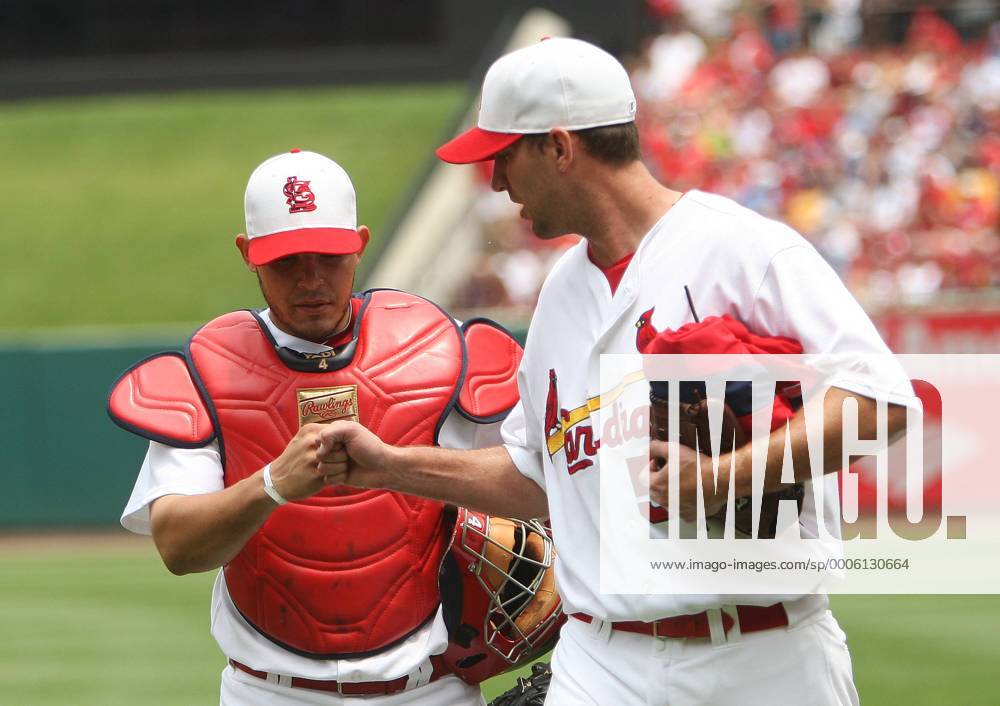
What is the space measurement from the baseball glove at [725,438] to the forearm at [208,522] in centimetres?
93

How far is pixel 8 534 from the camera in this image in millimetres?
13219

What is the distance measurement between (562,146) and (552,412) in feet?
2.03

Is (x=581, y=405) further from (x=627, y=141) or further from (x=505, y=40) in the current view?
(x=505, y=40)

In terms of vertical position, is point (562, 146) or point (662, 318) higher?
point (562, 146)

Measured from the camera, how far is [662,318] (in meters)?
3.11

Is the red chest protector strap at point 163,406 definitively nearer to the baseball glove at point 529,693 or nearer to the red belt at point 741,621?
the baseball glove at point 529,693

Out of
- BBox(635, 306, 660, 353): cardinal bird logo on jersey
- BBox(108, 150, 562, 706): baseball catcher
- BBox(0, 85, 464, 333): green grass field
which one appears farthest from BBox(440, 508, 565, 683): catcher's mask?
BBox(0, 85, 464, 333): green grass field

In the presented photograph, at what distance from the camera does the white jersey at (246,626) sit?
355 cm

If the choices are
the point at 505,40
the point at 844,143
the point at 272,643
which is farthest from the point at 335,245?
the point at 505,40

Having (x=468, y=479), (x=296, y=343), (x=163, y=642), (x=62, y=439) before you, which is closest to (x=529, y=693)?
(x=468, y=479)

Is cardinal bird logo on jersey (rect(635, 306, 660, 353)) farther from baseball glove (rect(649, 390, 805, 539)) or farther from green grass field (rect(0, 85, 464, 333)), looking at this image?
green grass field (rect(0, 85, 464, 333))

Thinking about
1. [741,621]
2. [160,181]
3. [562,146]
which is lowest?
[160,181]

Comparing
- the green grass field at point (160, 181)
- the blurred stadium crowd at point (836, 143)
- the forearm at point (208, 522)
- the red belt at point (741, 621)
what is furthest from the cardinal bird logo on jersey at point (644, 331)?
the green grass field at point (160, 181)

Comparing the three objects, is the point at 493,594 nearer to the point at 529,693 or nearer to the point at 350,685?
the point at 529,693
